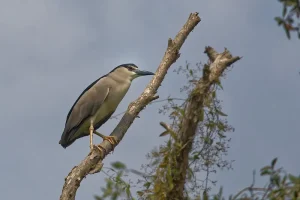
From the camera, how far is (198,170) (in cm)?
492

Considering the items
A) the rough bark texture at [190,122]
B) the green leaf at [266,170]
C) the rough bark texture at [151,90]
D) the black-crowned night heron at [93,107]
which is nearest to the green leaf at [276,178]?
the green leaf at [266,170]

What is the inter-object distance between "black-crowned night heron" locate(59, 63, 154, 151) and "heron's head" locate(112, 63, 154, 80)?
9 centimetres

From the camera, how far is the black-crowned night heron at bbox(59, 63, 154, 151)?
28.5 feet

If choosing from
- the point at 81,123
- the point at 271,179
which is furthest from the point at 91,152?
the point at 271,179

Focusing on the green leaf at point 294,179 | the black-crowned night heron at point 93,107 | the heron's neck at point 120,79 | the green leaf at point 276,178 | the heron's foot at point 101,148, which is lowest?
the green leaf at point 294,179

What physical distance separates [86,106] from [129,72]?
78 centimetres

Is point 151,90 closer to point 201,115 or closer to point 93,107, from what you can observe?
point 93,107

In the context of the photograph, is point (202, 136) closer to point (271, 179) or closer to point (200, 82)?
point (200, 82)

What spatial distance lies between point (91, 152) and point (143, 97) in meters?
0.79

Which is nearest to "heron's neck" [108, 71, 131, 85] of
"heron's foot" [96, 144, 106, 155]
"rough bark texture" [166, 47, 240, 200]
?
"heron's foot" [96, 144, 106, 155]

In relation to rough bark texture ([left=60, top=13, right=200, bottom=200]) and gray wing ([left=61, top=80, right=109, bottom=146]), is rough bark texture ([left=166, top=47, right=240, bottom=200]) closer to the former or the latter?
rough bark texture ([left=60, top=13, right=200, bottom=200])

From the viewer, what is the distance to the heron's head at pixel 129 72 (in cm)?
909

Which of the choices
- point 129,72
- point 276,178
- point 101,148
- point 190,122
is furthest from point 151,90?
point 276,178

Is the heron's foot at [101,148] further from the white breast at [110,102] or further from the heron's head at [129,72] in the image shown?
the heron's head at [129,72]
